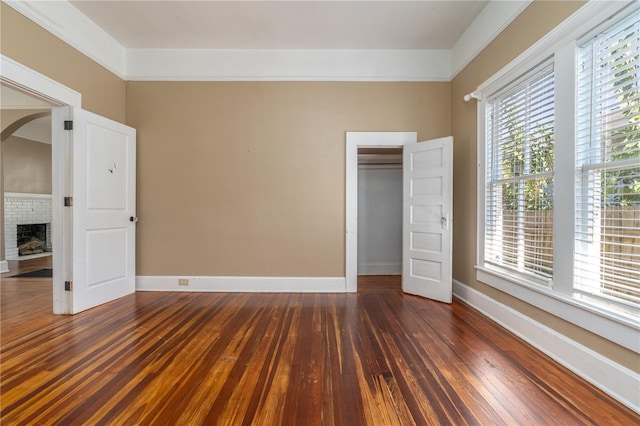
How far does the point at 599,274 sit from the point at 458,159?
201 centimetres

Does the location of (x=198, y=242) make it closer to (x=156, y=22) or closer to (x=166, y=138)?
(x=166, y=138)

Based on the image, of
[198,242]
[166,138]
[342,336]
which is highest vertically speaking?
[166,138]

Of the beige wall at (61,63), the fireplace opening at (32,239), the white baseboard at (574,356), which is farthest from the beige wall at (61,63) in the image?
the fireplace opening at (32,239)

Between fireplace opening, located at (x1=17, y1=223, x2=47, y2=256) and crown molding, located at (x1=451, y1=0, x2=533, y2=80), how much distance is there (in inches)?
381

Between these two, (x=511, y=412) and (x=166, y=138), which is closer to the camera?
(x=511, y=412)

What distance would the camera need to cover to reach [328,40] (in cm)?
352

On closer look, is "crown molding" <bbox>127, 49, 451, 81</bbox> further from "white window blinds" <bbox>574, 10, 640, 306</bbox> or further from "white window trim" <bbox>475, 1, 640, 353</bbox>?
"white window blinds" <bbox>574, 10, 640, 306</bbox>

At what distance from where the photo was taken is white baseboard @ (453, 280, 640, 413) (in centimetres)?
157

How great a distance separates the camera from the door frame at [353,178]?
3736 millimetres

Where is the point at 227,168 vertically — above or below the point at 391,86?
below

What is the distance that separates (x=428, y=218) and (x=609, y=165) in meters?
1.81

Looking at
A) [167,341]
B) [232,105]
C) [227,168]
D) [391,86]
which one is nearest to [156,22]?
[232,105]

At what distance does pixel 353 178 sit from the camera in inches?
148

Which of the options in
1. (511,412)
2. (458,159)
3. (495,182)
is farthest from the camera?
(458,159)
